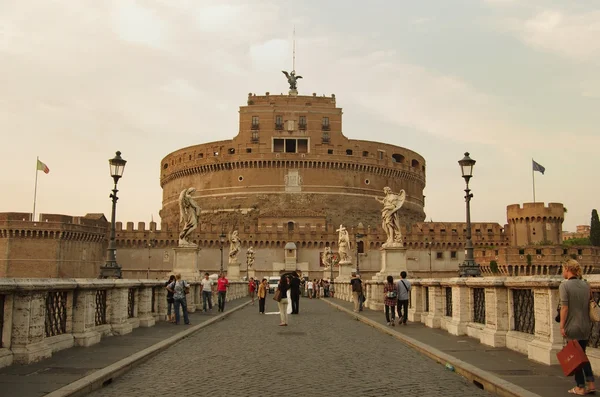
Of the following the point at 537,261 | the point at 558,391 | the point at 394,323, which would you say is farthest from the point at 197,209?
the point at 537,261

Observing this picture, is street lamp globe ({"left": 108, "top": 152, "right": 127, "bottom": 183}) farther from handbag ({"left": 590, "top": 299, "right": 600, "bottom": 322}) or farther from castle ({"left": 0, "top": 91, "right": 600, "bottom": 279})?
castle ({"left": 0, "top": 91, "right": 600, "bottom": 279})

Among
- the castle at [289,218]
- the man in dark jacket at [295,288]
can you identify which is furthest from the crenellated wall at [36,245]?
the man in dark jacket at [295,288]

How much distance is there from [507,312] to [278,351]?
344 cm

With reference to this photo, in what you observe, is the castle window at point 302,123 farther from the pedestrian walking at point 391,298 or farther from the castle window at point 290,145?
the pedestrian walking at point 391,298

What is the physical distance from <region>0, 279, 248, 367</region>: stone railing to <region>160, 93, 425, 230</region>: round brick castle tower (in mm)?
63384

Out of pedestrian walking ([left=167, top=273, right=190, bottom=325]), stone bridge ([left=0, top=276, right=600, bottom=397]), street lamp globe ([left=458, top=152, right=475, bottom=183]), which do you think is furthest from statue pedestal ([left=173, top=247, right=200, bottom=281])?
street lamp globe ([left=458, top=152, right=475, bottom=183])

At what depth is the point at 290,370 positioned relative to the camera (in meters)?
8.00

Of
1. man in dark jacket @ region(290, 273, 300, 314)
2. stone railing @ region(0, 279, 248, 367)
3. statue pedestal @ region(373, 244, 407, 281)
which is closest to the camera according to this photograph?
stone railing @ region(0, 279, 248, 367)

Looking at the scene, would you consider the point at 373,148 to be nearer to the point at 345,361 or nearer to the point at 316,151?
the point at 316,151

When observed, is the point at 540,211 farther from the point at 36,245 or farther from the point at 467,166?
the point at 467,166

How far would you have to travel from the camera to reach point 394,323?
47.2ft

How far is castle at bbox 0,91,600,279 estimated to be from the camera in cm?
5950

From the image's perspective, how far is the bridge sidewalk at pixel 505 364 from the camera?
6.43 metres

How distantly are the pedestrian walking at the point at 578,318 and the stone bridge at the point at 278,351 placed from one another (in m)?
0.26
